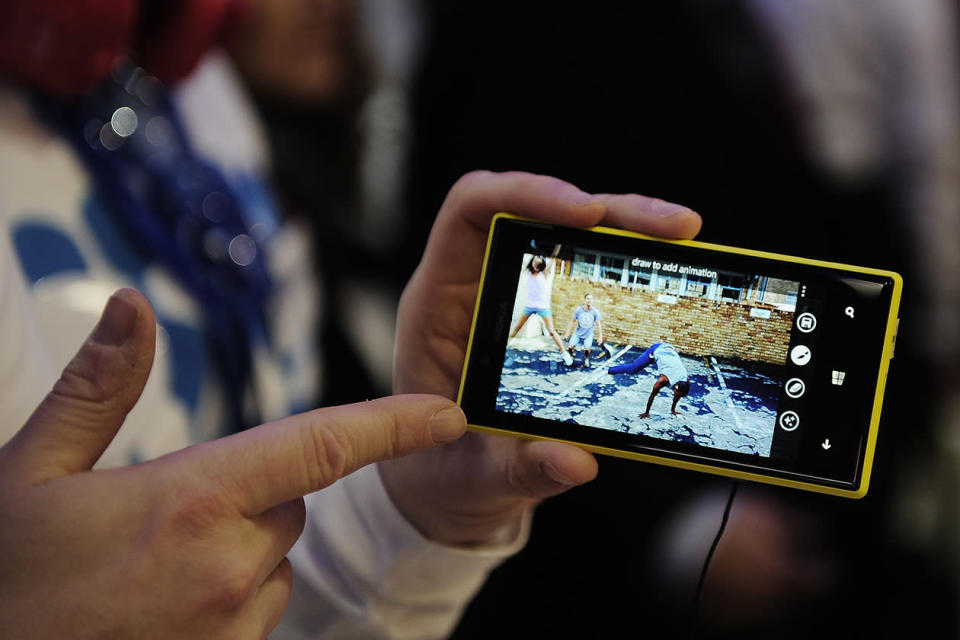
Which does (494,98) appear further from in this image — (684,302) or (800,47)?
(684,302)

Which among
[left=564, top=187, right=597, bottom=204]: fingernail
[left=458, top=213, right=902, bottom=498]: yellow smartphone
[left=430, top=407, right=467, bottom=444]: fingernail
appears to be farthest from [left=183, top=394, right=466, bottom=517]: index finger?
[left=564, top=187, right=597, bottom=204]: fingernail

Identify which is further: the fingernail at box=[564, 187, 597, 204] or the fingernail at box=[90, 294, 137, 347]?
the fingernail at box=[564, 187, 597, 204]

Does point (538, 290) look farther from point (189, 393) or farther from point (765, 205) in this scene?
point (765, 205)

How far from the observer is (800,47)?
1025 millimetres

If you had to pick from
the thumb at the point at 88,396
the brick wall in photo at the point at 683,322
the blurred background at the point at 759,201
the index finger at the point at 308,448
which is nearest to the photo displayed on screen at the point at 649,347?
the brick wall in photo at the point at 683,322

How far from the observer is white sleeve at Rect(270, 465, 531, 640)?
28.3 inches

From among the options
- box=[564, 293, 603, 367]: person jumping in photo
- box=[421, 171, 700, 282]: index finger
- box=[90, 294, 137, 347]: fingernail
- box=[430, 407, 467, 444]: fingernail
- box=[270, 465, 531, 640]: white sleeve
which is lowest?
box=[270, 465, 531, 640]: white sleeve

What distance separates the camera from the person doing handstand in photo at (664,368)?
0.56m

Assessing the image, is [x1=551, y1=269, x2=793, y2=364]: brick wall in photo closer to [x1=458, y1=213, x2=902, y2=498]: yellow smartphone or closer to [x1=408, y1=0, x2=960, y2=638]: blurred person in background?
[x1=458, y1=213, x2=902, y2=498]: yellow smartphone

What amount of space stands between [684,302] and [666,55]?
0.69 meters

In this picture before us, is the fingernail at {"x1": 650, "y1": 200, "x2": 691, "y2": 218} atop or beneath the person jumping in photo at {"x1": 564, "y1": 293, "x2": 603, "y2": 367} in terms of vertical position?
atop

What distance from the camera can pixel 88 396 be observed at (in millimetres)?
377

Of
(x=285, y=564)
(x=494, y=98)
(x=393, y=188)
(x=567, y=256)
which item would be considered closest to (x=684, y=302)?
(x=567, y=256)

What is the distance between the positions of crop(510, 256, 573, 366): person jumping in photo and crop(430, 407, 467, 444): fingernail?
130mm
